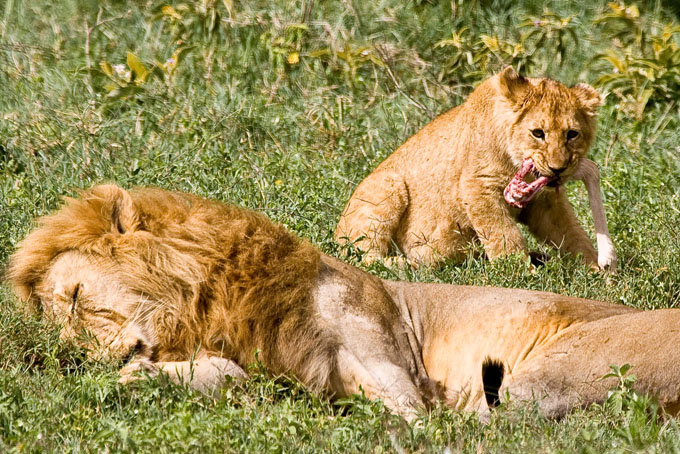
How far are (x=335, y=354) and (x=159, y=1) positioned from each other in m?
5.57

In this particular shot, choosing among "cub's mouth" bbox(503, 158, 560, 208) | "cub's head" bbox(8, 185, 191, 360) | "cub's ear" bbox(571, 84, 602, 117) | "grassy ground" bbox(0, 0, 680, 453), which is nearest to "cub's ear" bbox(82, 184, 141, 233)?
"cub's head" bbox(8, 185, 191, 360)

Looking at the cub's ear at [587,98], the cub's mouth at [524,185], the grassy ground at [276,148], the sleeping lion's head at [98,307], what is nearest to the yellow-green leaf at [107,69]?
the grassy ground at [276,148]

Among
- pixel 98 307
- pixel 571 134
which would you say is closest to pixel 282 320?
pixel 98 307

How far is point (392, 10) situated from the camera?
28.0 feet

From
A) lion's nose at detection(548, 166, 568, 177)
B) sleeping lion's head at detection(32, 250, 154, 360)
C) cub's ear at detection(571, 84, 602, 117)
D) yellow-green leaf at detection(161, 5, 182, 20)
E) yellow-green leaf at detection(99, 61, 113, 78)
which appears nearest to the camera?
sleeping lion's head at detection(32, 250, 154, 360)

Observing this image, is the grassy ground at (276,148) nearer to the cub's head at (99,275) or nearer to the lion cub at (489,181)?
the cub's head at (99,275)

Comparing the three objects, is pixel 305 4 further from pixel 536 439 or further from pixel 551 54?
pixel 536 439

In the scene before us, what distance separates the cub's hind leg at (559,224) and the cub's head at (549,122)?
0.21 m

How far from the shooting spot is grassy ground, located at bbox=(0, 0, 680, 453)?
344 centimetres

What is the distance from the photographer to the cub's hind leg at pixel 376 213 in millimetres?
5836

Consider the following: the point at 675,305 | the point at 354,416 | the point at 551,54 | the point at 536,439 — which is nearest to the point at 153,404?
the point at 354,416

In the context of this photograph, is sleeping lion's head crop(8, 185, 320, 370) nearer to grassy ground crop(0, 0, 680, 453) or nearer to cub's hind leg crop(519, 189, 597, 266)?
grassy ground crop(0, 0, 680, 453)

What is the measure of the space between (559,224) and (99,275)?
268 centimetres

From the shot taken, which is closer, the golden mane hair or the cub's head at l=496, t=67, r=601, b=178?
the golden mane hair
